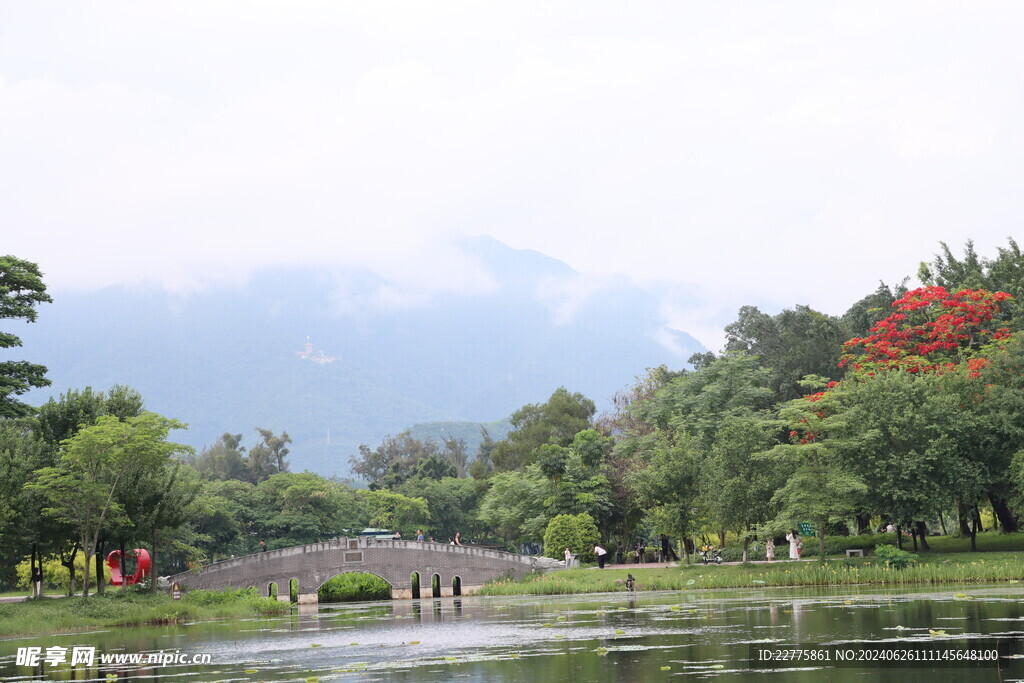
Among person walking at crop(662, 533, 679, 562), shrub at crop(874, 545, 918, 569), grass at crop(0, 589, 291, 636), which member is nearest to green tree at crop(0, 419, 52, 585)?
grass at crop(0, 589, 291, 636)

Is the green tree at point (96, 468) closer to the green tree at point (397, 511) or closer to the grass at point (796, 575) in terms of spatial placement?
the grass at point (796, 575)

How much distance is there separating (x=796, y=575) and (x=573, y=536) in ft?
77.0

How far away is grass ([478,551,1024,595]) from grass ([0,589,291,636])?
18.3m

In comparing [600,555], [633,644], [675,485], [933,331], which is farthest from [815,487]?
[633,644]

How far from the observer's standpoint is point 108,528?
175 feet

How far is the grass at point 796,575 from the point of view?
149ft

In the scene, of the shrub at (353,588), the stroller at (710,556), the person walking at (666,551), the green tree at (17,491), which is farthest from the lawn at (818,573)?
the green tree at (17,491)

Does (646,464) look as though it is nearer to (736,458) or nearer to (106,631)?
(736,458)

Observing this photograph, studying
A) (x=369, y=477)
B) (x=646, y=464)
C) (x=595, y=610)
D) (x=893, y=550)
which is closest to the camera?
(x=595, y=610)

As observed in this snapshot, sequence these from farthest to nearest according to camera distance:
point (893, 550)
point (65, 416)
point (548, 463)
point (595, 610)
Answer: point (548, 463), point (65, 416), point (893, 550), point (595, 610)

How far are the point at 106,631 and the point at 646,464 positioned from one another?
3937 cm

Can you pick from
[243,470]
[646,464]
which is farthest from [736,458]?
[243,470]

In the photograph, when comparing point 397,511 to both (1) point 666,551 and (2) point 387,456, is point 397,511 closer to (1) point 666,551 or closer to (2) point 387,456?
(1) point 666,551

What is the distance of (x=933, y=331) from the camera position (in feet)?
210
